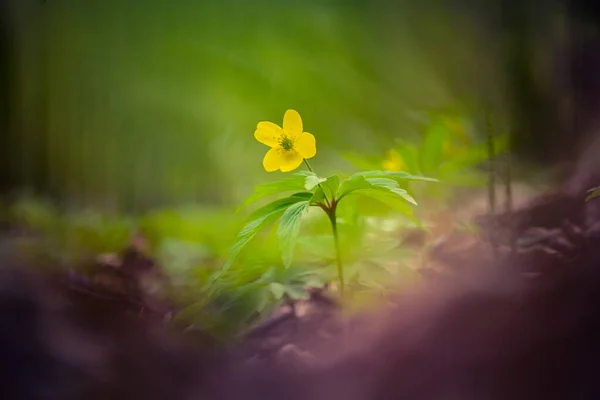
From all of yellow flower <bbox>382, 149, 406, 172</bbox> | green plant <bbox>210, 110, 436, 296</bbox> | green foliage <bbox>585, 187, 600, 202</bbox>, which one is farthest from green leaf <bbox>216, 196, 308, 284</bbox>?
green foliage <bbox>585, 187, 600, 202</bbox>

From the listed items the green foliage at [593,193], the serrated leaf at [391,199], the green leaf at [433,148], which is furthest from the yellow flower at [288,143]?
the green foliage at [593,193]

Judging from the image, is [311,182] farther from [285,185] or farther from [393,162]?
[393,162]

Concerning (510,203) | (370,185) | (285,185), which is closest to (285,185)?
(285,185)

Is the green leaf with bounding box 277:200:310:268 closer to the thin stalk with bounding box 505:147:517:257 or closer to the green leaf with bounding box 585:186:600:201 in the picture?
the thin stalk with bounding box 505:147:517:257

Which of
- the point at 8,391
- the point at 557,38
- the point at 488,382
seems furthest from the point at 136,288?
the point at 557,38

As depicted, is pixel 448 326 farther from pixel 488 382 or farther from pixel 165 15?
pixel 165 15

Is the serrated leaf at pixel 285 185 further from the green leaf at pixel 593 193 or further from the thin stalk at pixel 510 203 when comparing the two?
the green leaf at pixel 593 193

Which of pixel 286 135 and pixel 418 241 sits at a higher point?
pixel 286 135
